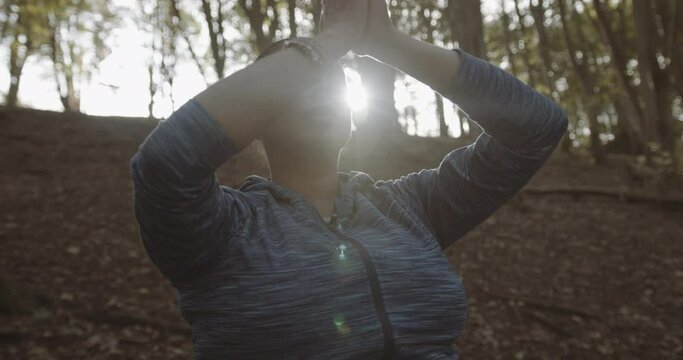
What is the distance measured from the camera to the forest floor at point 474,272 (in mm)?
4609

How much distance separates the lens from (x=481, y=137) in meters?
1.88

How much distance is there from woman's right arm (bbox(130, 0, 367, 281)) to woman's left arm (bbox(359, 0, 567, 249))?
0.35 m

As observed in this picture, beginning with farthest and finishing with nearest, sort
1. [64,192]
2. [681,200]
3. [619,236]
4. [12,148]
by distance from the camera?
[12,148], [681,200], [64,192], [619,236]

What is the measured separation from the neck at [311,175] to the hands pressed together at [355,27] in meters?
0.38

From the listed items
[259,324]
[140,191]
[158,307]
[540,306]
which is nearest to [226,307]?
[259,324]

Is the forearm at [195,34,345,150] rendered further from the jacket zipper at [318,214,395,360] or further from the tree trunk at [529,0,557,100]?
the tree trunk at [529,0,557,100]

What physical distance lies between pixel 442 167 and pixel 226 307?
0.97 meters

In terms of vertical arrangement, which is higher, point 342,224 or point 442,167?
point 442,167

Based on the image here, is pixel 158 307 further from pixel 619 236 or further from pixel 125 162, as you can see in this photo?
pixel 619 236

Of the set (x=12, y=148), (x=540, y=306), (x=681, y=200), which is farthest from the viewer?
(x=12, y=148)

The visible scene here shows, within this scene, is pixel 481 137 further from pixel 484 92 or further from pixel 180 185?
pixel 180 185

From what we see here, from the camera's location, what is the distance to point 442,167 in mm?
1939

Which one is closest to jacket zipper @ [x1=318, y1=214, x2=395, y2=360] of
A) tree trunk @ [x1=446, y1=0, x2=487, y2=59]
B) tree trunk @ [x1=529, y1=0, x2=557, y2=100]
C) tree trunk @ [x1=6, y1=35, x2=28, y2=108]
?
tree trunk @ [x1=446, y1=0, x2=487, y2=59]

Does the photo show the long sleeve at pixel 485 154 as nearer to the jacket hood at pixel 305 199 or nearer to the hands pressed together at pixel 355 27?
the jacket hood at pixel 305 199
